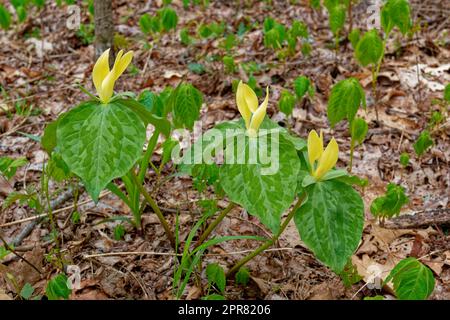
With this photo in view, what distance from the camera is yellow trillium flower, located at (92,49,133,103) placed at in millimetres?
1389

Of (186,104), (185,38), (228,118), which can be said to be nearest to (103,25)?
(185,38)

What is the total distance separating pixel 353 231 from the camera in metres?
1.37

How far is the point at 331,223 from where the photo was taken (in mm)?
1351

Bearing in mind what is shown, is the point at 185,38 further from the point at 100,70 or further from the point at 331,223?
the point at 331,223

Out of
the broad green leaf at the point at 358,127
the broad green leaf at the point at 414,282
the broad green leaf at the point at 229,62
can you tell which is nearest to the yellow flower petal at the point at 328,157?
the broad green leaf at the point at 414,282

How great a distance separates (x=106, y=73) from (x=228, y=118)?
1.53m

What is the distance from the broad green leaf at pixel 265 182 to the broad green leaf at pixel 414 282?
15.7 inches

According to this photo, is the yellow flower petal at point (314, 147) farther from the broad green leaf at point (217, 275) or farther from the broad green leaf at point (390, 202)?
the broad green leaf at point (390, 202)

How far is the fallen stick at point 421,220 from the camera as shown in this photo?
2.07m

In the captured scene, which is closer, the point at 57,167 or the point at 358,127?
the point at 57,167

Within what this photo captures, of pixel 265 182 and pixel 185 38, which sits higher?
pixel 185 38
